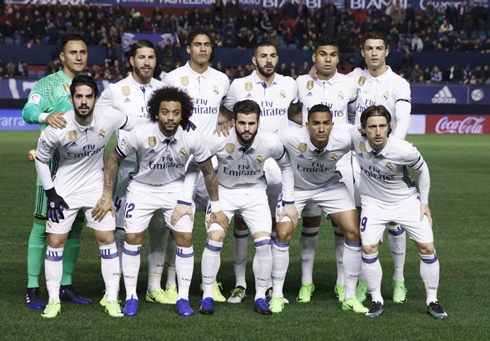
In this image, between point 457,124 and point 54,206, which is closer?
point 54,206

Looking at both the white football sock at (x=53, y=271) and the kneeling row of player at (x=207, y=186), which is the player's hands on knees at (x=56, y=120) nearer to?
the kneeling row of player at (x=207, y=186)

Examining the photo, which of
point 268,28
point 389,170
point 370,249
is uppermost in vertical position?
point 268,28

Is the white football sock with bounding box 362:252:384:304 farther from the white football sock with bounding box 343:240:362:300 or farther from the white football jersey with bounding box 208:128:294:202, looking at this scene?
the white football jersey with bounding box 208:128:294:202

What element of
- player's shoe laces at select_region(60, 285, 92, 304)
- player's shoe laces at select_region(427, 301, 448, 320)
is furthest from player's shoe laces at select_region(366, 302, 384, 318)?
player's shoe laces at select_region(60, 285, 92, 304)

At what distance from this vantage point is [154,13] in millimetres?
36062

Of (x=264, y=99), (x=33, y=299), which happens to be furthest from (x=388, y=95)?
(x=33, y=299)

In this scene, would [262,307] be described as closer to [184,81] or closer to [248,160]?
[248,160]

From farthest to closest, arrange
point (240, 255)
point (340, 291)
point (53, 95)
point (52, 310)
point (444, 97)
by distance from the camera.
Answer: point (444, 97) → point (240, 255) → point (340, 291) → point (53, 95) → point (52, 310)

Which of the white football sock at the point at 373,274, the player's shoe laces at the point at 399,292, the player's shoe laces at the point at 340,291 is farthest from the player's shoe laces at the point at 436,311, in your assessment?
the player's shoe laces at the point at 340,291

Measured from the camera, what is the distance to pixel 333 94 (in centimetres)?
795

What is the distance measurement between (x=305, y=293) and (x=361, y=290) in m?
0.60

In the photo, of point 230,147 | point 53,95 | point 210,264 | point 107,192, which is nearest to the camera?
point 107,192

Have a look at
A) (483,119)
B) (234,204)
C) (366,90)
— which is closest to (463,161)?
(483,119)

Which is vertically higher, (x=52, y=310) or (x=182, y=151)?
(x=182, y=151)
